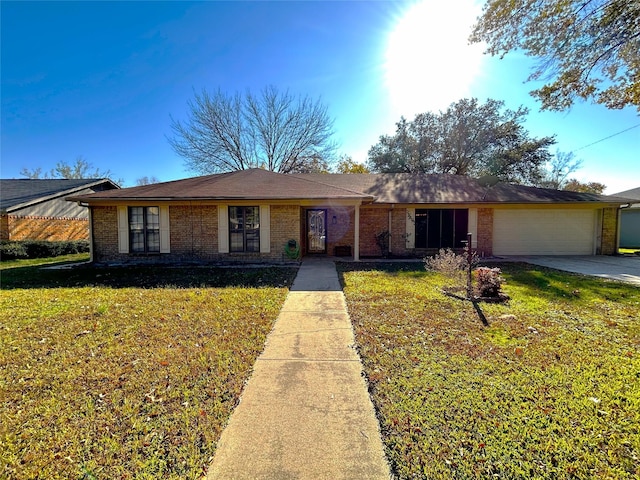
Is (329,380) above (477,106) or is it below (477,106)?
below

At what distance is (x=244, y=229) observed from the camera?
1108cm

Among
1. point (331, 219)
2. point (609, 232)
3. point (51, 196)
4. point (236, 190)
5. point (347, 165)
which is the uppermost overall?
point (347, 165)

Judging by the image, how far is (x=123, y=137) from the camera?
63.8 ft

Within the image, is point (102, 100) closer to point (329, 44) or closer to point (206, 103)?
point (206, 103)

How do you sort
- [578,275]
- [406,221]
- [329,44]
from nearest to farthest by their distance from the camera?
[578,275] → [329,44] → [406,221]

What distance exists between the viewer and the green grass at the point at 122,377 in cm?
207

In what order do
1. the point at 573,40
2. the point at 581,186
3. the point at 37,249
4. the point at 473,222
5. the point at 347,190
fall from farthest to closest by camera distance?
the point at 581,186 → the point at 37,249 → the point at 473,222 → the point at 347,190 → the point at 573,40

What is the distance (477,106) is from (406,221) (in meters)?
17.0

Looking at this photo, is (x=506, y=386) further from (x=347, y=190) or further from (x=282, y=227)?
(x=347, y=190)

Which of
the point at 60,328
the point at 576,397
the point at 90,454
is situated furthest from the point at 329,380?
the point at 60,328

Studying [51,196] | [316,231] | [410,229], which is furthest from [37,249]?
[410,229]

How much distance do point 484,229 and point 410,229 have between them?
321 centimetres

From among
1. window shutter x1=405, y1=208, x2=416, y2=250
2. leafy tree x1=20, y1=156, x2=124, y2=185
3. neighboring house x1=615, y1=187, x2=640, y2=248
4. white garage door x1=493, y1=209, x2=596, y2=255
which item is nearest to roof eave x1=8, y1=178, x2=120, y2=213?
leafy tree x1=20, y1=156, x2=124, y2=185

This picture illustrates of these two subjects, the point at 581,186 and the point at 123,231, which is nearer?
the point at 123,231
